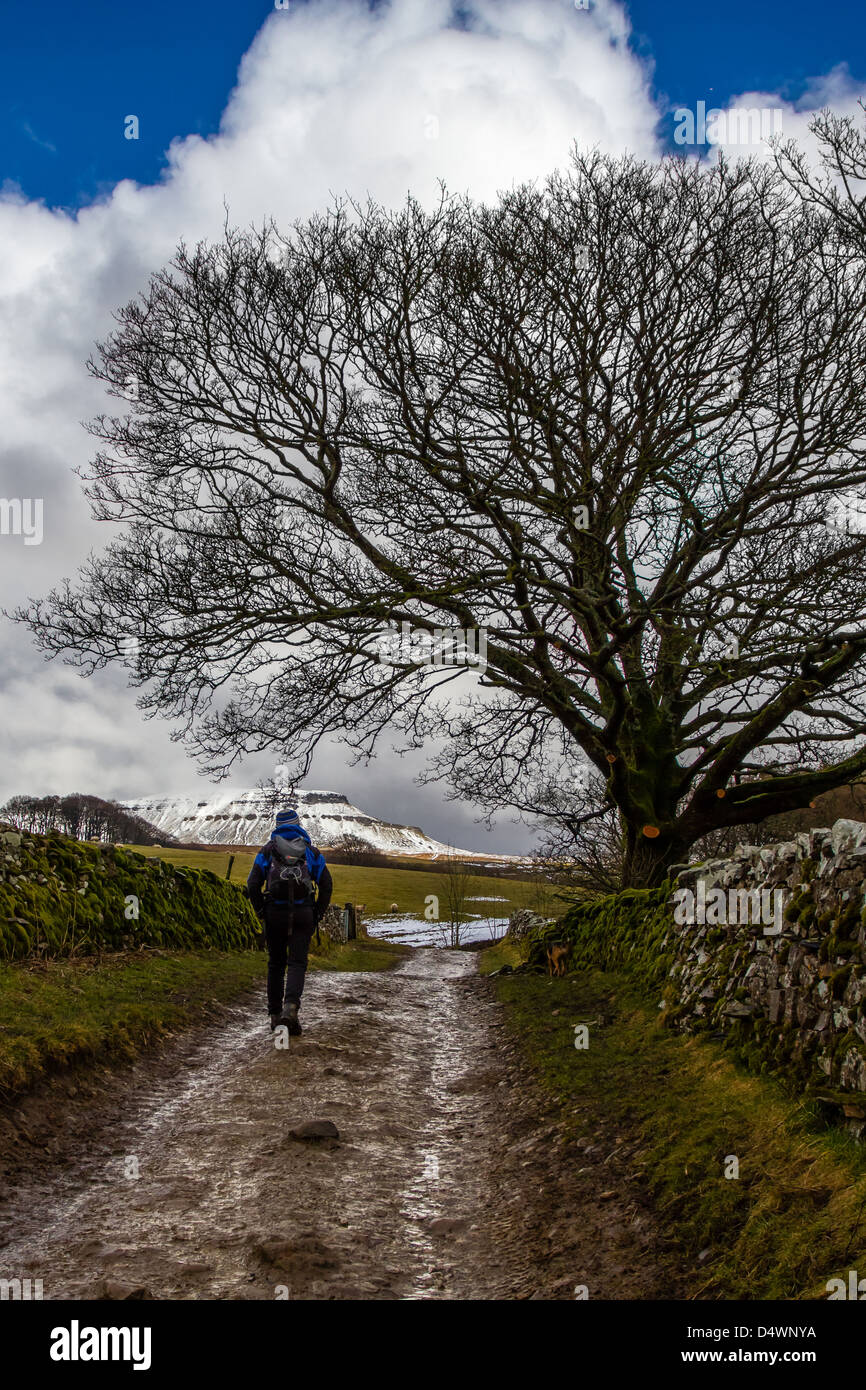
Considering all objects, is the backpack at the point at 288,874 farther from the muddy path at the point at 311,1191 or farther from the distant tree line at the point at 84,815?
the distant tree line at the point at 84,815

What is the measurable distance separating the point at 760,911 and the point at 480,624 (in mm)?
8167

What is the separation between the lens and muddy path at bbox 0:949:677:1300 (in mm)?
3754

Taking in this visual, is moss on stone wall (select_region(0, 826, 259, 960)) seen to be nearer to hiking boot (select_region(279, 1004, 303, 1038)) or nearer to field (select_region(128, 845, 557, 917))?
hiking boot (select_region(279, 1004, 303, 1038))

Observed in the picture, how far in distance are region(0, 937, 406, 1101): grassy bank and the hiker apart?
51.1 inches

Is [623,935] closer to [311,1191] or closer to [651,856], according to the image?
[651,856]

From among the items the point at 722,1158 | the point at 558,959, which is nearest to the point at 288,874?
the point at 722,1158

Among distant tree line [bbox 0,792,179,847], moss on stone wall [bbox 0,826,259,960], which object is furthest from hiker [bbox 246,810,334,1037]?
distant tree line [bbox 0,792,179,847]

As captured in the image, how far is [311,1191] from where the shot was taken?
15.5 ft

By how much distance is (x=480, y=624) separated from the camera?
13844 mm

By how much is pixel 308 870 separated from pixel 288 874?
30cm

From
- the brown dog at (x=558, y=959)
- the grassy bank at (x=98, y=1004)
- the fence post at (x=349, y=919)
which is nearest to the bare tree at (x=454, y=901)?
Result: the fence post at (x=349, y=919)

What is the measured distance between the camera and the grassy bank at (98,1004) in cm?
633
